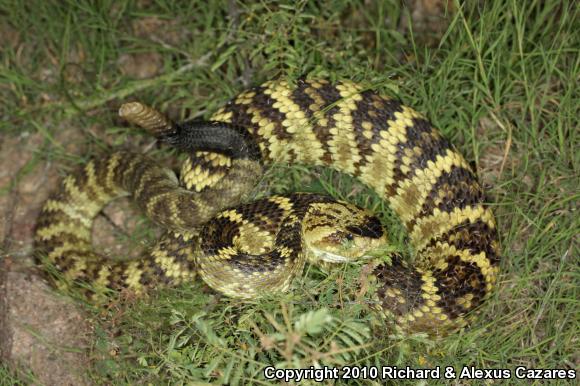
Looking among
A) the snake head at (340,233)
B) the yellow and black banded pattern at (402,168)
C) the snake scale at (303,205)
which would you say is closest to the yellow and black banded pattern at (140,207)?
the snake scale at (303,205)

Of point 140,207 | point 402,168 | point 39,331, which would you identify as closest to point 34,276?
point 39,331

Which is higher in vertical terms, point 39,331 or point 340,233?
point 340,233

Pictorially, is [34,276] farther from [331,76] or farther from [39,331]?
[331,76]

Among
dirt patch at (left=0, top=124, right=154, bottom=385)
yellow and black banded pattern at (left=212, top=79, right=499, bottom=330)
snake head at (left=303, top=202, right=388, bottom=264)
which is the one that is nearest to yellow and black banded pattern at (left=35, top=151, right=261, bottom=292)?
dirt patch at (left=0, top=124, right=154, bottom=385)


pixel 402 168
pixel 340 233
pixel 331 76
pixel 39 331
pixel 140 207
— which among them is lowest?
pixel 39 331

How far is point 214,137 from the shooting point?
431 centimetres

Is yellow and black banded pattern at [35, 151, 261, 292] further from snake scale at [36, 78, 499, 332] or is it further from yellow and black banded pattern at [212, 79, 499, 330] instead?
yellow and black banded pattern at [212, 79, 499, 330]

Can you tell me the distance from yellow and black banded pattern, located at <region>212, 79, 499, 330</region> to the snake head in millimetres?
203

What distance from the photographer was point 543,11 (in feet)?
14.8

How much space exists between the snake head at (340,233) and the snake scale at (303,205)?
0.01 meters

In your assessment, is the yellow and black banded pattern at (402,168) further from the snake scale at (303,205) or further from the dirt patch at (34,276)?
the dirt patch at (34,276)

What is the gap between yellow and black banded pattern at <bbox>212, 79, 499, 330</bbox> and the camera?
4.10 m

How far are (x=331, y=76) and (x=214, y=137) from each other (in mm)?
972

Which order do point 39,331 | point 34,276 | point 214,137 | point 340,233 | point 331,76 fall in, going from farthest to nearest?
point 34,276 < point 331,76 < point 39,331 < point 214,137 < point 340,233
